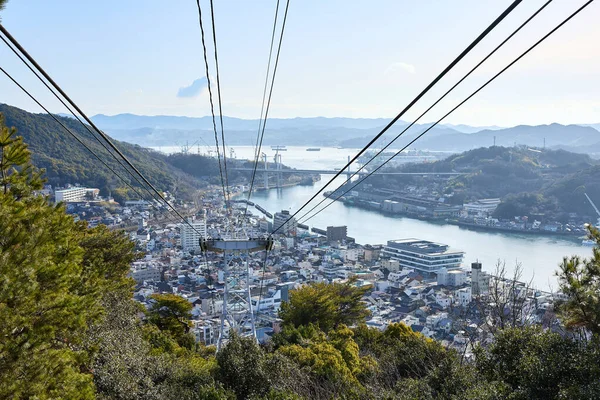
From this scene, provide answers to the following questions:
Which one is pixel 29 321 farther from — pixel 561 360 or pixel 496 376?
pixel 561 360

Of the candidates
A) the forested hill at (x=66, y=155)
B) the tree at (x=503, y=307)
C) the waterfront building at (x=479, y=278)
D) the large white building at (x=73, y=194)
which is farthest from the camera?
the forested hill at (x=66, y=155)

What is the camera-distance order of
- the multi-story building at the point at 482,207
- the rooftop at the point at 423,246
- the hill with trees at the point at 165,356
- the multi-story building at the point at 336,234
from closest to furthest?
the hill with trees at the point at 165,356 → the rooftop at the point at 423,246 → the multi-story building at the point at 336,234 → the multi-story building at the point at 482,207

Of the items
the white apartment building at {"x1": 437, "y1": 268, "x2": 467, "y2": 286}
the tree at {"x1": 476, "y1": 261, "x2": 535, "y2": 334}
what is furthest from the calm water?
the tree at {"x1": 476, "y1": 261, "x2": 535, "y2": 334}

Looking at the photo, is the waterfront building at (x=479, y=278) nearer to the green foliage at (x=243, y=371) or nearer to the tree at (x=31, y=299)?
the green foliage at (x=243, y=371)

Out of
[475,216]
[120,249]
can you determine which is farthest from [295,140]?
[120,249]

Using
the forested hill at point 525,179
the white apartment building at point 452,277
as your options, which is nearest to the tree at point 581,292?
the white apartment building at point 452,277

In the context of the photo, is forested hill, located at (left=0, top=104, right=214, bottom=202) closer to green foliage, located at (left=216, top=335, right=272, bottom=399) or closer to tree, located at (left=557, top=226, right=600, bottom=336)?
green foliage, located at (left=216, top=335, right=272, bottom=399)
